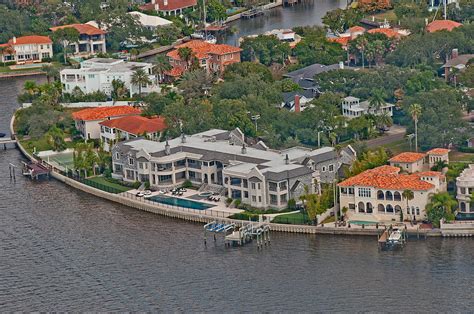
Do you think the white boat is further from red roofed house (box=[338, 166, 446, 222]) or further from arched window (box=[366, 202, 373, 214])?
arched window (box=[366, 202, 373, 214])

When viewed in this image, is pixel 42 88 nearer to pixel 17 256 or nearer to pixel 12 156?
pixel 12 156

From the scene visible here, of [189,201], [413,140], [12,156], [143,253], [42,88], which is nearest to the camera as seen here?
[143,253]

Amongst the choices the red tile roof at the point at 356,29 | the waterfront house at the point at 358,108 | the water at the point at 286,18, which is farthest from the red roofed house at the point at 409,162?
the water at the point at 286,18

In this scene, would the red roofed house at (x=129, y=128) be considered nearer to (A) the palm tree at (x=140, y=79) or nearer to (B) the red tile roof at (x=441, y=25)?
(A) the palm tree at (x=140, y=79)

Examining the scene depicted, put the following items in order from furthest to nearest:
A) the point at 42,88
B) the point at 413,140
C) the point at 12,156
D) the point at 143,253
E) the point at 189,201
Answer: the point at 42,88
the point at 12,156
the point at 413,140
the point at 189,201
the point at 143,253

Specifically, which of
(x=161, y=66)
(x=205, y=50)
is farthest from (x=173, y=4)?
(x=161, y=66)

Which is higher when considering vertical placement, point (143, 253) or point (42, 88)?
point (42, 88)

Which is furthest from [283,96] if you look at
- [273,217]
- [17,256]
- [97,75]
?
[17,256]

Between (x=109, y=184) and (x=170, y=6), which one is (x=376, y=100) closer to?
(x=109, y=184)
